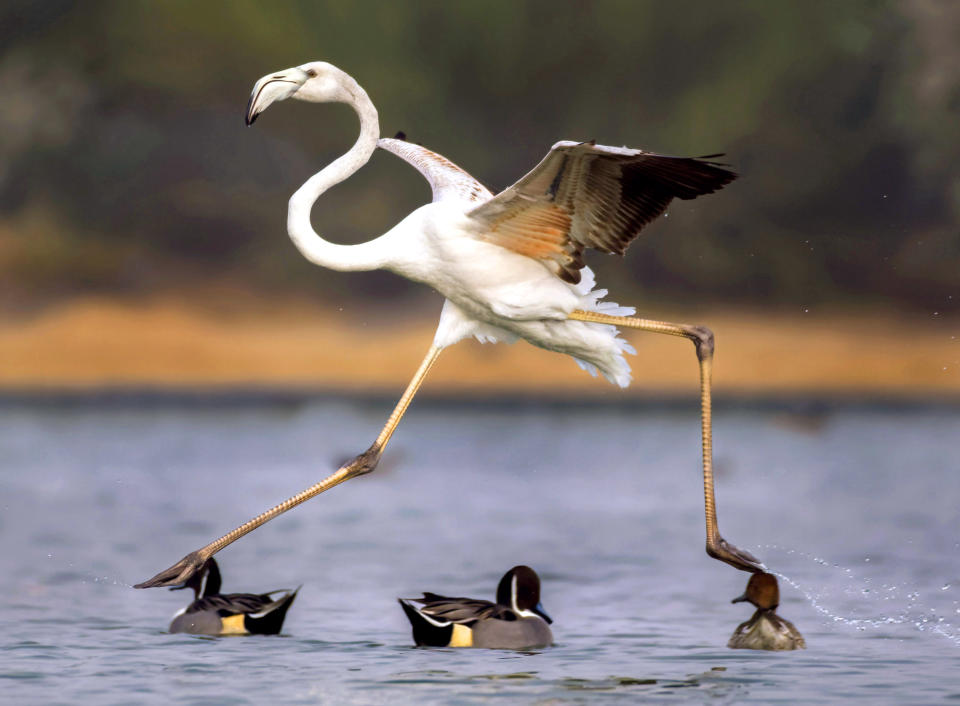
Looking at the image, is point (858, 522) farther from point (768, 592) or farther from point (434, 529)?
point (768, 592)

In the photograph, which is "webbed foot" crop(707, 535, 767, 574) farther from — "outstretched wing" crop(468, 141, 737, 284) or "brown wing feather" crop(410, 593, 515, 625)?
"outstretched wing" crop(468, 141, 737, 284)

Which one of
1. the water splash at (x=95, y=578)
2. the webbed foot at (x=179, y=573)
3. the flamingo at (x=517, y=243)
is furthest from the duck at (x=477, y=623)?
the water splash at (x=95, y=578)

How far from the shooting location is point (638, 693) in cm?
928

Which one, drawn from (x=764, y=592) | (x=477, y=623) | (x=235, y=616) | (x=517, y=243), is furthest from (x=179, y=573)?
(x=764, y=592)

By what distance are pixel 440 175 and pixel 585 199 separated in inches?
73.3

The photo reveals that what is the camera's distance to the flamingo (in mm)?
10398

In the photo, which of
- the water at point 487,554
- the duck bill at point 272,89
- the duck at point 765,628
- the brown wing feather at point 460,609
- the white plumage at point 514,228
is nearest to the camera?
the water at point 487,554

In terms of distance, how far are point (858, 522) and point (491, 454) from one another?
8.40m

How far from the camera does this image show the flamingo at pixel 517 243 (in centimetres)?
1040

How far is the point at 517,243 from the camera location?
10867mm

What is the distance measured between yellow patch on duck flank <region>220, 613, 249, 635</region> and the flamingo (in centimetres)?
56

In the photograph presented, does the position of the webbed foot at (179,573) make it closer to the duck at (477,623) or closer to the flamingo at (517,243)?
the flamingo at (517,243)

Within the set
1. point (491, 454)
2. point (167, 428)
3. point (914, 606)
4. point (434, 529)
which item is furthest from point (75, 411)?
point (914, 606)

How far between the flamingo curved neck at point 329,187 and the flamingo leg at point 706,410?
1642 millimetres
